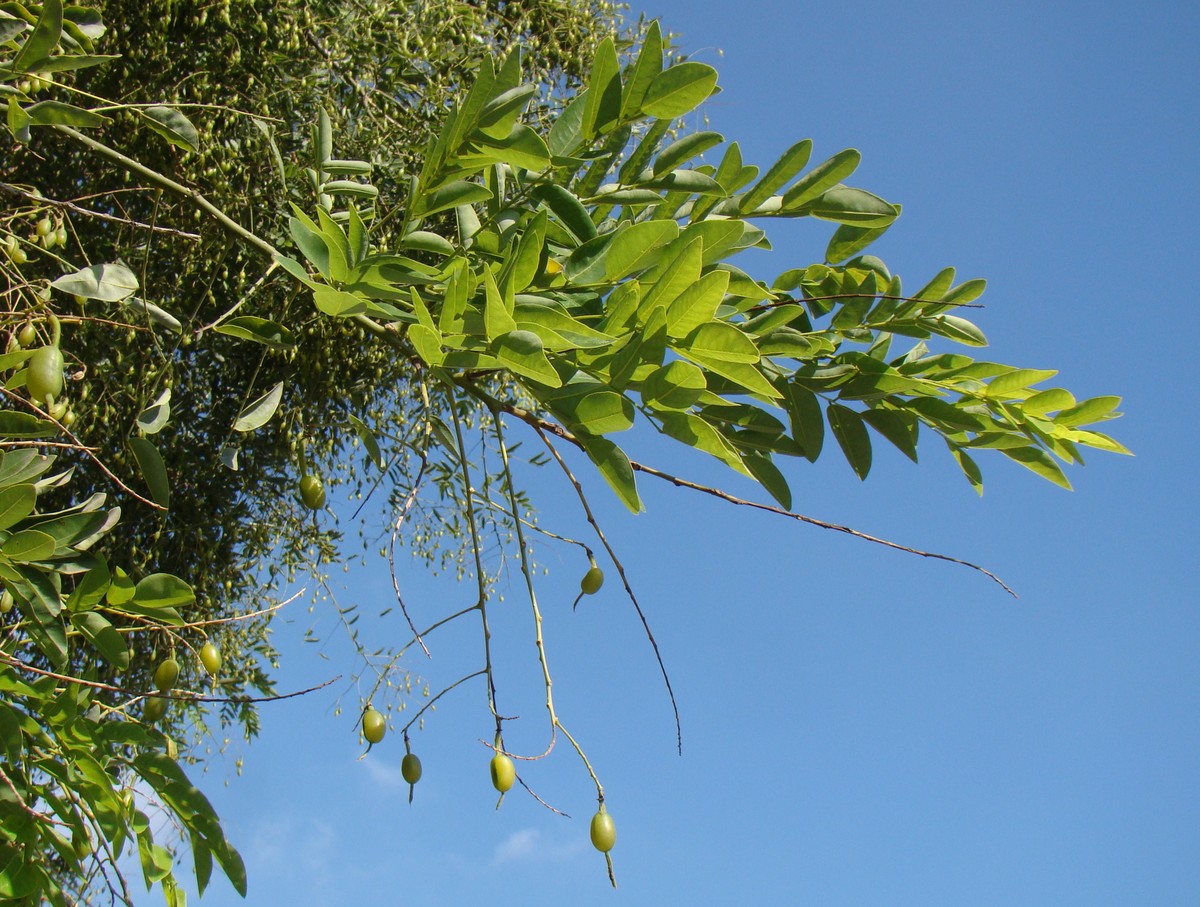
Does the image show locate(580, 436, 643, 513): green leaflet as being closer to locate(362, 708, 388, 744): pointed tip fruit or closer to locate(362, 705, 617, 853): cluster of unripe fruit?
locate(362, 705, 617, 853): cluster of unripe fruit

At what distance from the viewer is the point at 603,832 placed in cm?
108

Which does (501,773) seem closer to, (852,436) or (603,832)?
(603,832)

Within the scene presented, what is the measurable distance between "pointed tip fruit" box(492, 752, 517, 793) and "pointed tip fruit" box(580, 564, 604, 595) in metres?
0.24

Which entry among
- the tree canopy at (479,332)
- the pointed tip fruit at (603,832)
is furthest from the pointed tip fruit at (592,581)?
the pointed tip fruit at (603,832)

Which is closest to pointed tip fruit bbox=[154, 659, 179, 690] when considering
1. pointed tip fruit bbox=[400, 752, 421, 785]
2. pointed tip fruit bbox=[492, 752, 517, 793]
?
pointed tip fruit bbox=[400, 752, 421, 785]

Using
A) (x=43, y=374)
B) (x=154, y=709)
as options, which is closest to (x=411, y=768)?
(x=154, y=709)

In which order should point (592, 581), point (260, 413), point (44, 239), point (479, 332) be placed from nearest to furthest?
1. point (479, 332)
2. point (260, 413)
3. point (592, 581)
4. point (44, 239)

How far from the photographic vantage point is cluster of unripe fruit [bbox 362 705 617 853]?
104 centimetres

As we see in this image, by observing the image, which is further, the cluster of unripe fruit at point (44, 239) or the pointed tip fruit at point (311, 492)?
the cluster of unripe fruit at point (44, 239)

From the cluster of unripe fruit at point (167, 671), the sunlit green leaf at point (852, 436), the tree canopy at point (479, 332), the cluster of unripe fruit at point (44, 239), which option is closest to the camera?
the tree canopy at point (479, 332)

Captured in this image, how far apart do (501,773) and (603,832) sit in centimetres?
14

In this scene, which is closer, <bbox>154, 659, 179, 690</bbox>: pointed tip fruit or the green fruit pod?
the green fruit pod

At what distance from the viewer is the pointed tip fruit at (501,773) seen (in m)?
1.04

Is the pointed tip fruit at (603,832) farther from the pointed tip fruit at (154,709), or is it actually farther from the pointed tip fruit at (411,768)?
the pointed tip fruit at (154,709)
